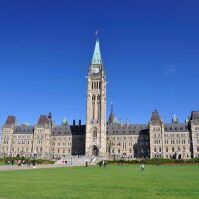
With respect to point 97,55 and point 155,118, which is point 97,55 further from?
point 155,118

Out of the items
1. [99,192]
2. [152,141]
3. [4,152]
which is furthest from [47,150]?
[99,192]

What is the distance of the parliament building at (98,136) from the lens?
145875 mm

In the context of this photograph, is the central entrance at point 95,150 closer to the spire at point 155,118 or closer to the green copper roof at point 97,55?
the spire at point 155,118

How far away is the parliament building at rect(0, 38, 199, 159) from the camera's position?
146m

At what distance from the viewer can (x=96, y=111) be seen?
148 m

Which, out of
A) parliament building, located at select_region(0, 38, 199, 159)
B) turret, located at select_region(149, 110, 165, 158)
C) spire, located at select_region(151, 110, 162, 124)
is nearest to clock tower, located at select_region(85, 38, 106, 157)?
parliament building, located at select_region(0, 38, 199, 159)

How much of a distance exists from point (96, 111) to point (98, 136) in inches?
418

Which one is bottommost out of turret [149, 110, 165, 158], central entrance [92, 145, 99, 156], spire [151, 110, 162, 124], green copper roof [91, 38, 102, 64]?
central entrance [92, 145, 99, 156]

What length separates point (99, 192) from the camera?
2036 cm

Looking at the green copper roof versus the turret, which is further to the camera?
the green copper roof

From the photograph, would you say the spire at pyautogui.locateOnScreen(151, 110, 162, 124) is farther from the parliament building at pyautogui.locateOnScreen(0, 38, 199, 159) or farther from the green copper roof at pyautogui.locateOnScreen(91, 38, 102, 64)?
the green copper roof at pyautogui.locateOnScreen(91, 38, 102, 64)

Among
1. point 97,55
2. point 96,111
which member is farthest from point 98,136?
point 97,55

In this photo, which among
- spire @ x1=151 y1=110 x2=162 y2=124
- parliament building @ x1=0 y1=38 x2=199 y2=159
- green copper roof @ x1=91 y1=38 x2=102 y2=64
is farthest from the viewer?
green copper roof @ x1=91 y1=38 x2=102 y2=64

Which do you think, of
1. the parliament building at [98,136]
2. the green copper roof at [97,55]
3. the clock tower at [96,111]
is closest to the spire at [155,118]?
the parliament building at [98,136]
